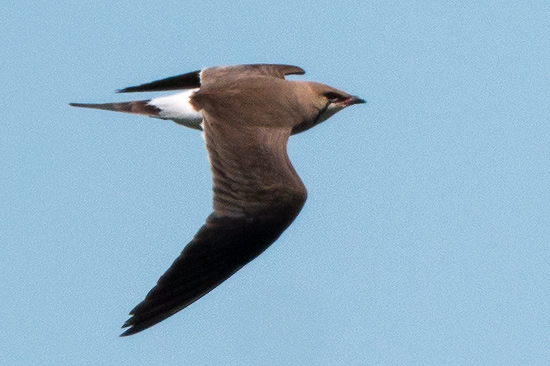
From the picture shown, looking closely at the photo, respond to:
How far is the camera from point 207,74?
35.6ft

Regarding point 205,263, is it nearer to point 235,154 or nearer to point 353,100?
point 235,154

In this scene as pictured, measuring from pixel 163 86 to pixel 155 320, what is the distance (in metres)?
3.44

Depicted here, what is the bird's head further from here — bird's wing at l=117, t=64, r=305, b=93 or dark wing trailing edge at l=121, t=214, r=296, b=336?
dark wing trailing edge at l=121, t=214, r=296, b=336

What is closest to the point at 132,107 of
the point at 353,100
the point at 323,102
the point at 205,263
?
the point at 323,102

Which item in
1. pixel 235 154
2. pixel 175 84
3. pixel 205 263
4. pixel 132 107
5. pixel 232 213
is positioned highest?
pixel 175 84

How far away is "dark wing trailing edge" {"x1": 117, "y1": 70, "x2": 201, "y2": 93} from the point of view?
1098 centimetres

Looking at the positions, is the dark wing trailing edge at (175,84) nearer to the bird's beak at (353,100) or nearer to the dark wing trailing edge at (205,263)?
the bird's beak at (353,100)

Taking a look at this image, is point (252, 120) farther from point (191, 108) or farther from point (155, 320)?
point (155, 320)

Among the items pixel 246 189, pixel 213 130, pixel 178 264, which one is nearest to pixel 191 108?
pixel 213 130

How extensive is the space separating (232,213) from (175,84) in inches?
99.5

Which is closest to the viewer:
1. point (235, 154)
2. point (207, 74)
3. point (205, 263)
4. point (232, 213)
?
point (205, 263)

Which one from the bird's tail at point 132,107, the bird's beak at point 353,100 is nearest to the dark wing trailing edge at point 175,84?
the bird's tail at point 132,107

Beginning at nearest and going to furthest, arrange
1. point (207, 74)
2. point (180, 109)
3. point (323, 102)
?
point (180, 109), point (323, 102), point (207, 74)

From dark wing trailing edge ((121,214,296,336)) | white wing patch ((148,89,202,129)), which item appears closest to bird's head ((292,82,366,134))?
white wing patch ((148,89,202,129))
